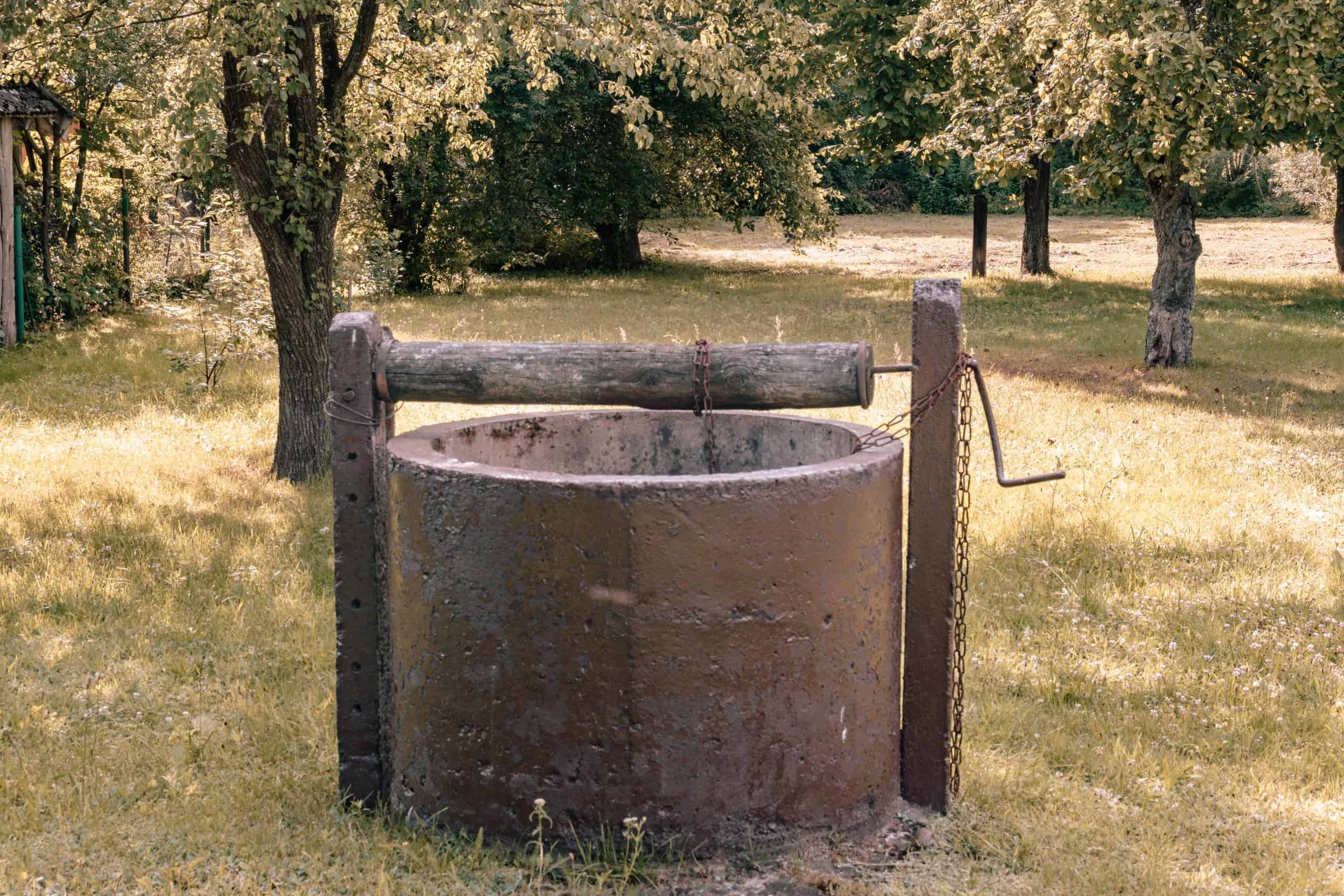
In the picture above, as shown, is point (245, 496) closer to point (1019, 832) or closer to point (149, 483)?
point (149, 483)

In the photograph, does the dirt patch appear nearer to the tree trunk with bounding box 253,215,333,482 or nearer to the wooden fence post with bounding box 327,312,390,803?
the wooden fence post with bounding box 327,312,390,803

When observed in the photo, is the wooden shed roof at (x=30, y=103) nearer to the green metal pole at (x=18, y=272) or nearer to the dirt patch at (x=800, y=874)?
the green metal pole at (x=18, y=272)

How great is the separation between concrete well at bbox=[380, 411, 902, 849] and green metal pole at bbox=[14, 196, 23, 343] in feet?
46.2

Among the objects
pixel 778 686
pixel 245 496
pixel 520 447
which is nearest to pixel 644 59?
pixel 245 496

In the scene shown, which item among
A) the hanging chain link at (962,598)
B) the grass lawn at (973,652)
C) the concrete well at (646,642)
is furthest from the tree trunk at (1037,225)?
the concrete well at (646,642)

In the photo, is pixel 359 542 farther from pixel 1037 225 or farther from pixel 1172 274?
pixel 1037 225

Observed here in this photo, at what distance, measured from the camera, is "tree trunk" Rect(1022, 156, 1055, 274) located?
82.1ft

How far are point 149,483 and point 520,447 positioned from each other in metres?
5.30

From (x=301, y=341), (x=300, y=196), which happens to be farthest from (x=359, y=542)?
(x=301, y=341)

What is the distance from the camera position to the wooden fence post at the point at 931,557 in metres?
4.24

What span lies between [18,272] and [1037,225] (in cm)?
1829

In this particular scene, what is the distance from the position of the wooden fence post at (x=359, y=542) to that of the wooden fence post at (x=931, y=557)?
5.84ft

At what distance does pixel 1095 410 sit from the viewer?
480 inches

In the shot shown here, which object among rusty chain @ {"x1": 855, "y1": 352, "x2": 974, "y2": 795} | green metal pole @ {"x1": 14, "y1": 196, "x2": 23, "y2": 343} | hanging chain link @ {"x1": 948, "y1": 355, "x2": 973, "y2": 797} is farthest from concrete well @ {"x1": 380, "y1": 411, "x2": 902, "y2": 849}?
green metal pole @ {"x1": 14, "y1": 196, "x2": 23, "y2": 343}
